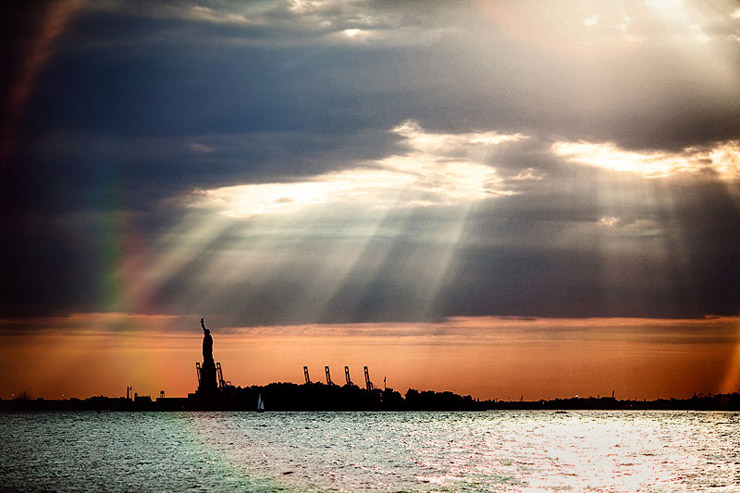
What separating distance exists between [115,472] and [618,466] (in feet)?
183

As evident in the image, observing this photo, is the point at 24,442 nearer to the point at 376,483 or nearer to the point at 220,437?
the point at 220,437

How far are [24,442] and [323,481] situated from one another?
9150 centimetres

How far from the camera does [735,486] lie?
251 ft

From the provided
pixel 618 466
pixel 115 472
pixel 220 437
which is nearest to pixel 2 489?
pixel 115 472

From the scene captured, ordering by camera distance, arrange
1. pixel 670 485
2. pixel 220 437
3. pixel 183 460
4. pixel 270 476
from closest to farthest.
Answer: pixel 670 485, pixel 270 476, pixel 183 460, pixel 220 437

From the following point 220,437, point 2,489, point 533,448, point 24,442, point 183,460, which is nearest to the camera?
point 2,489

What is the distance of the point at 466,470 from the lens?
3693 inches

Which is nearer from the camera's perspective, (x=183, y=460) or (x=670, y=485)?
(x=670, y=485)

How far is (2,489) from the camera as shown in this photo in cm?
7388

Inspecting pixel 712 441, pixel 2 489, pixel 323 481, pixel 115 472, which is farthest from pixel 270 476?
pixel 712 441

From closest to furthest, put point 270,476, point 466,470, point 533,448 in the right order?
point 270,476
point 466,470
point 533,448

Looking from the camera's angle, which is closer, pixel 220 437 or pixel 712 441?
pixel 712 441

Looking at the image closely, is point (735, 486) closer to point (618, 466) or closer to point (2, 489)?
point (618, 466)

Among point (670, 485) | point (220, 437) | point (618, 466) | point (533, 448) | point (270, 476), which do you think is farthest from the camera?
point (220, 437)
